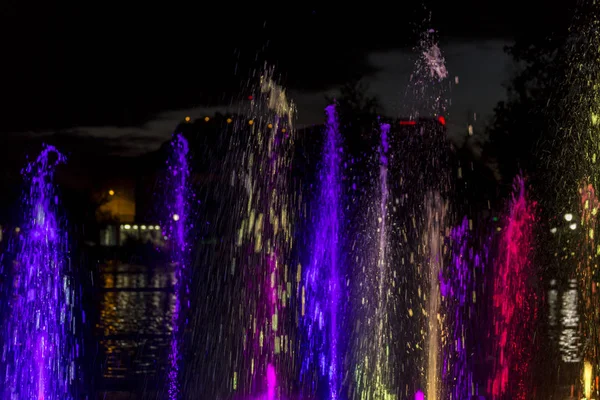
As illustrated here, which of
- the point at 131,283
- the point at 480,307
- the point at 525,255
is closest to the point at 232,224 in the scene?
the point at 131,283

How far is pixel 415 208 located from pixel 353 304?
1908 cm

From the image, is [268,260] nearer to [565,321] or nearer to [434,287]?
[434,287]

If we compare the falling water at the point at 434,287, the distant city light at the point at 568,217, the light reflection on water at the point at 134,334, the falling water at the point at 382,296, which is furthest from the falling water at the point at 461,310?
the light reflection on water at the point at 134,334

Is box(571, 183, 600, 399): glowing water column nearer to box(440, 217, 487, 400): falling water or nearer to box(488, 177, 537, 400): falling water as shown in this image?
box(488, 177, 537, 400): falling water

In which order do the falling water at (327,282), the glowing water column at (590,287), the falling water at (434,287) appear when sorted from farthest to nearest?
the glowing water column at (590,287) < the falling water at (327,282) < the falling water at (434,287)

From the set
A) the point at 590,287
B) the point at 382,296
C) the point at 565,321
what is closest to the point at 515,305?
the point at 590,287

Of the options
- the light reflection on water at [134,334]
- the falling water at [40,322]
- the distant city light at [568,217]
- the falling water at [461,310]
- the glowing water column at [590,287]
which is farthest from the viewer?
the distant city light at [568,217]

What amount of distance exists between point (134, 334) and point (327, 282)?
3.49 meters

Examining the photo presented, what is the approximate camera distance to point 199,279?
22.7m

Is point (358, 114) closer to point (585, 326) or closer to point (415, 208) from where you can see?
point (415, 208)

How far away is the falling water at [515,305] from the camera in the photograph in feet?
28.2

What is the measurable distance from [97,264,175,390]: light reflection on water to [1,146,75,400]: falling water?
1.59ft

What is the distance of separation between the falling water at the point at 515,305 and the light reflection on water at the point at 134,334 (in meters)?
3.66

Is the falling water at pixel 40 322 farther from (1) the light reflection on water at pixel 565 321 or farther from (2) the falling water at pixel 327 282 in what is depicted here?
(1) the light reflection on water at pixel 565 321
